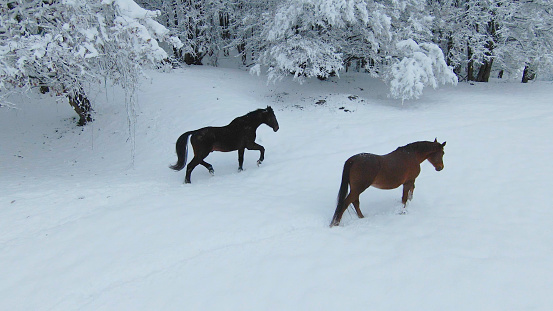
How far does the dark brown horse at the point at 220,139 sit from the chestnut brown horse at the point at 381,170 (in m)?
3.32

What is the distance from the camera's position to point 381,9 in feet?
40.1

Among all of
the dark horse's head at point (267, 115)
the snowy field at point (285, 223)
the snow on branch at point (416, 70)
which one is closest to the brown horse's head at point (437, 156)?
the snowy field at point (285, 223)

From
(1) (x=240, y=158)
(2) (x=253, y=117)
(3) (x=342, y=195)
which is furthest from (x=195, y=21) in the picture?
(3) (x=342, y=195)

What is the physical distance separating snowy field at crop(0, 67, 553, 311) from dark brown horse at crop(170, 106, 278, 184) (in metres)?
0.58

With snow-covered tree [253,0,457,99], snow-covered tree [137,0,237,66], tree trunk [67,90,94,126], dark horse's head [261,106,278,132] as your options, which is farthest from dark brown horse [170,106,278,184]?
snow-covered tree [137,0,237,66]

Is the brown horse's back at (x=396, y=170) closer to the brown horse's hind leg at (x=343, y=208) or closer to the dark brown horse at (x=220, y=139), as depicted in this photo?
the brown horse's hind leg at (x=343, y=208)

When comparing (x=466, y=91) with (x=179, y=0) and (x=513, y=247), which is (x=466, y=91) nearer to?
(x=513, y=247)

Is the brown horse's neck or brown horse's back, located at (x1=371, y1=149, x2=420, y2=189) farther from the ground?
the brown horse's neck

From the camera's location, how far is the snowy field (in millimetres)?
3264

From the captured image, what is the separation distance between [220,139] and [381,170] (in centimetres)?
378

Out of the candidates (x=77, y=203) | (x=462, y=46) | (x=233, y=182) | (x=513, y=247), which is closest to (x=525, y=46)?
(x=462, y=46)

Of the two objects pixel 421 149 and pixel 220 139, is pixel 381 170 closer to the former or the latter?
pixel 421 149

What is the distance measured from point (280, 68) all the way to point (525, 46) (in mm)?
11636

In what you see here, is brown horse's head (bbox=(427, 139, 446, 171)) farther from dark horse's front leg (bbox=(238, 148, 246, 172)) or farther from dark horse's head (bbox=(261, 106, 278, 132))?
dark horse's front leg (bbox=(238, 148, 246, 172))
